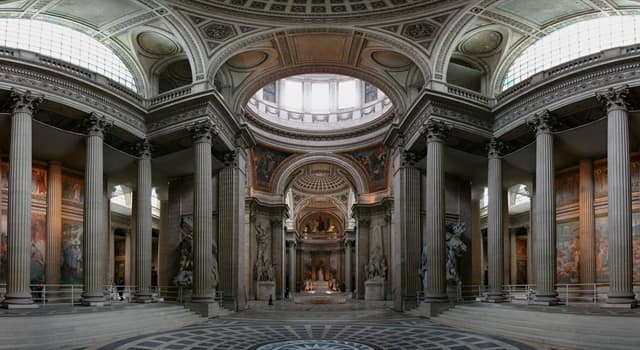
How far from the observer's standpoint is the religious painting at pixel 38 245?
26.9m

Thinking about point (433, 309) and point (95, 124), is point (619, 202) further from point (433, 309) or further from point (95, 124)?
point (95, 124)

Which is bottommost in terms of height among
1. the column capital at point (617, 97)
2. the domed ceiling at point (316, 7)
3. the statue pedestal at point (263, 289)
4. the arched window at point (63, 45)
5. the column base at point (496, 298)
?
the statue pedestal at point (263, 289)

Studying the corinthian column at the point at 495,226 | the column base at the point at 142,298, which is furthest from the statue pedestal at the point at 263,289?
the corinthian column at the point at 495,226

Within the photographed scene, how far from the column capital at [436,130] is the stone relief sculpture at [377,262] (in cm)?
2266

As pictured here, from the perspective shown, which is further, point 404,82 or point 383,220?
point 383,220

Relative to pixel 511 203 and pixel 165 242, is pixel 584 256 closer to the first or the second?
pixel 511 203

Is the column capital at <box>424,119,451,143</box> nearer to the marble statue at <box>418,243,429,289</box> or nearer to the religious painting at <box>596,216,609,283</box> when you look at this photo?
the marble statue at <box>418,243,429,289</box>

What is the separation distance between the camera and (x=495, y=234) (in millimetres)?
26688

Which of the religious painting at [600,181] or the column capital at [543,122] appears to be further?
the religious painting at [600,181]

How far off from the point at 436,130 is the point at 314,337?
12.6 m

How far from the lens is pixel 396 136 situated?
3131 cm

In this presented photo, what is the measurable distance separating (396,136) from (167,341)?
18.5 m

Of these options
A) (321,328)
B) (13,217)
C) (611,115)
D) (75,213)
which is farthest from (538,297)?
(75,213)

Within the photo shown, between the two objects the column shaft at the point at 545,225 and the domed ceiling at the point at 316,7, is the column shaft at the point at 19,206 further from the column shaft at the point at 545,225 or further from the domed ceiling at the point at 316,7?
the column shaft at the point at 545,225
